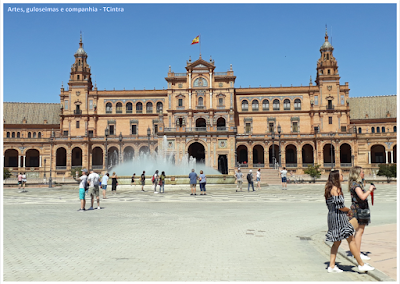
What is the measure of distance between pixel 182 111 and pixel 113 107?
1436cm

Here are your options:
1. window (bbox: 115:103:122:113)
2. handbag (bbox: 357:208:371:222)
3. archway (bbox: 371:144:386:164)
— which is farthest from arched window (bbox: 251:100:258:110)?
handbag (bbox: 357:208:371:222)

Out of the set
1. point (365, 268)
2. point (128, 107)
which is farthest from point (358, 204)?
point (128, 107)

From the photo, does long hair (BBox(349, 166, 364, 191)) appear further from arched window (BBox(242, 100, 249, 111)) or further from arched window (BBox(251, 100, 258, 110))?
arched window (BBox(251, 100, 258, 110))

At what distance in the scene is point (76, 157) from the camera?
69.8m

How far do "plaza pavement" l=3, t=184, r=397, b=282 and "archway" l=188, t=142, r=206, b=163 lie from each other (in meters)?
48.6

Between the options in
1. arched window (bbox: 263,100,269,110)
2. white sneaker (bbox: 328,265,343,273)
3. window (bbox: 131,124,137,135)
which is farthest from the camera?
window (bbox: 131,124,137,135)

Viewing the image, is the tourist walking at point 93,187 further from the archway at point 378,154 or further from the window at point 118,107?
the archway at point 378,154

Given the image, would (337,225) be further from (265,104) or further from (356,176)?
(265,104)

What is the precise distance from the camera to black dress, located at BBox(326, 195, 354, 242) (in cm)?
699

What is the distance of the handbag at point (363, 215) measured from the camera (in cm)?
747

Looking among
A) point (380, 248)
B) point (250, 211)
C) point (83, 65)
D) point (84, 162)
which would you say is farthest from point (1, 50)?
point (83, 65)

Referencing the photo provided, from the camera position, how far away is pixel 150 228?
11.6m

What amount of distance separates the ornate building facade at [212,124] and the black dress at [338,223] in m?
51.5

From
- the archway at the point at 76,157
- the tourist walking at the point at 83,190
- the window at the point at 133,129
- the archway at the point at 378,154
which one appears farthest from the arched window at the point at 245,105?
the tourist walking at the point at 83,190
